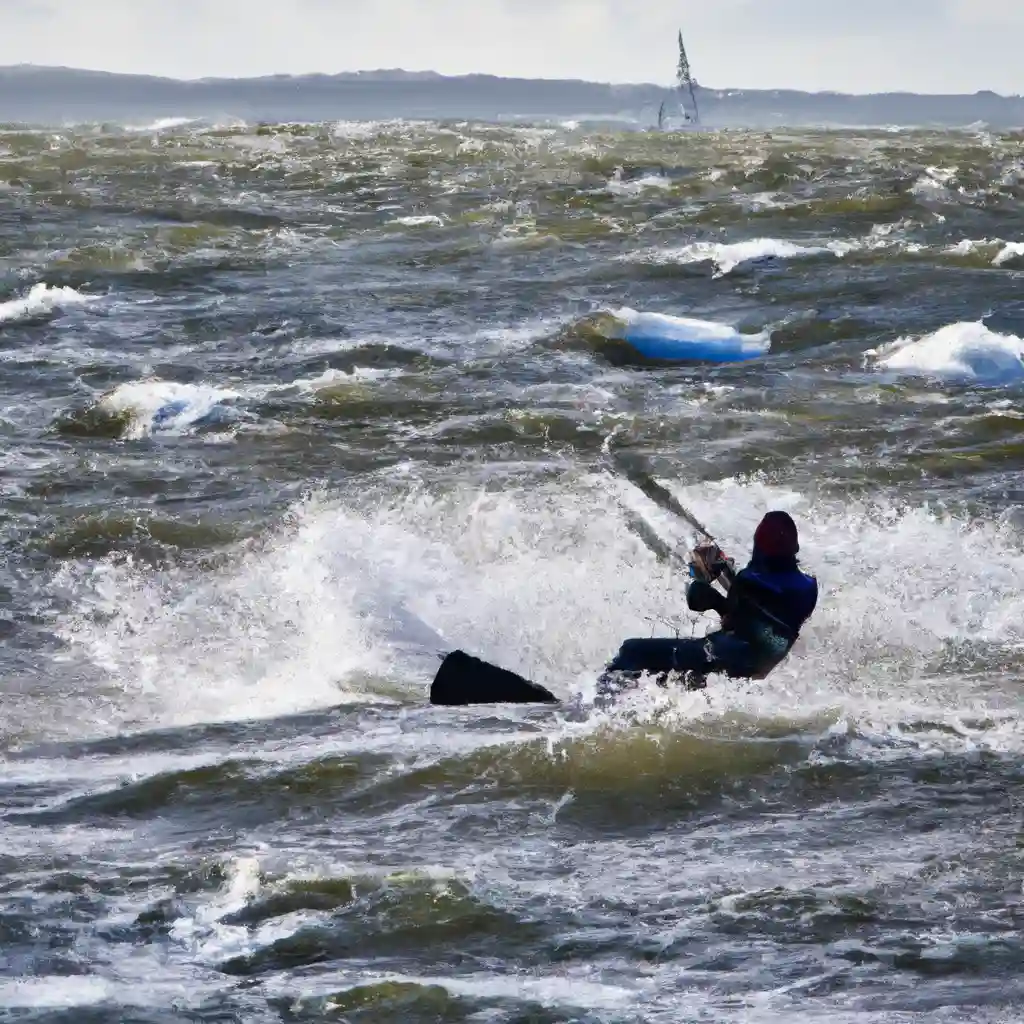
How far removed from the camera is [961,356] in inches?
722

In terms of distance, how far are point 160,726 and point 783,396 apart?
31.1 ft

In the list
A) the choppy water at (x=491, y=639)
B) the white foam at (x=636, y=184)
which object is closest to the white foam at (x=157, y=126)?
the white foam at (x=636, y=184)

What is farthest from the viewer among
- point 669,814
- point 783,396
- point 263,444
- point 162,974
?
point 783,396

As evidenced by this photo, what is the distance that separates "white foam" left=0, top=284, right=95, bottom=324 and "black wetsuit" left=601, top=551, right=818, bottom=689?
14.4 meters

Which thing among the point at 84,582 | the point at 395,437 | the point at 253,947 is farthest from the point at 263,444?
the point at 253,947

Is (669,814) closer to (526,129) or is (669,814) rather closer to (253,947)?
(253,947)

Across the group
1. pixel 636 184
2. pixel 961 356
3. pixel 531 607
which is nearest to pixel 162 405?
pixel 531 607

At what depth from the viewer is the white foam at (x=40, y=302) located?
863 inches

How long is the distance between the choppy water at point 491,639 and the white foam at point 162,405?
0.05m

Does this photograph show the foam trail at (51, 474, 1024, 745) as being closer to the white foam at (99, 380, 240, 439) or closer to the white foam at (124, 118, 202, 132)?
the white foam at (99, 380, 240, 439)

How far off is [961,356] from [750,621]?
32.0ft

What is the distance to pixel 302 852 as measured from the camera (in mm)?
7859

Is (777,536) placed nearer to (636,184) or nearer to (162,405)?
(162,405)

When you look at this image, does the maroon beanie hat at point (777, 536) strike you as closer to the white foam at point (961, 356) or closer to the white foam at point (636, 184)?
the white foam at point (961, 356)
